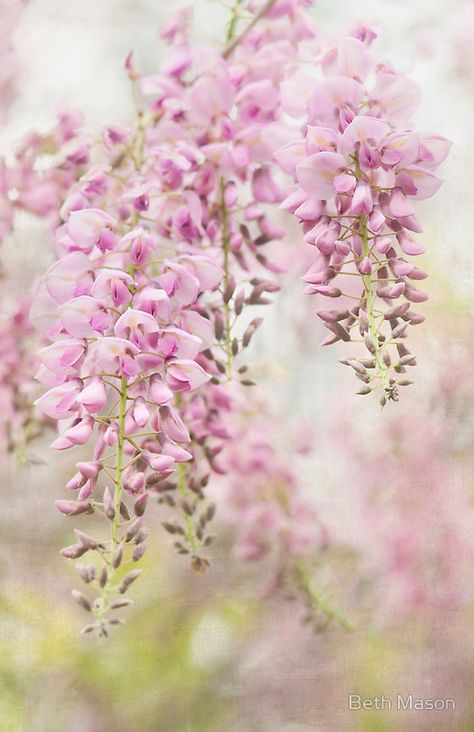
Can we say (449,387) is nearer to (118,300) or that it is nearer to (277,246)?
(277,246)

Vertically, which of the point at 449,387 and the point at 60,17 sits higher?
the point at 60,17

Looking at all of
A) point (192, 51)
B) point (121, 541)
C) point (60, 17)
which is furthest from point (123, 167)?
point (121, 541)

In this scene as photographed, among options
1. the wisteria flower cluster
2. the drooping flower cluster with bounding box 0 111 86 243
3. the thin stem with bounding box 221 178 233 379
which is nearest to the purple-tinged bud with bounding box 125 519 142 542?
the wisteria flower cluster

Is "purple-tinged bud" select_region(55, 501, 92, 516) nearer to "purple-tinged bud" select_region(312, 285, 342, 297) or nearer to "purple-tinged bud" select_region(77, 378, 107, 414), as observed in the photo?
"purple-tinged bud" select_region(77, 378, 107, 414)

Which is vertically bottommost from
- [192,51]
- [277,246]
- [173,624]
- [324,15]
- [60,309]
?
[173,624]

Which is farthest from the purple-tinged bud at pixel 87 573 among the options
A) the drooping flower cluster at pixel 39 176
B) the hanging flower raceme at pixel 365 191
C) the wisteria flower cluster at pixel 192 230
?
the drooping flower cluster at pixel 39 176

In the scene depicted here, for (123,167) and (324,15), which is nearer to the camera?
(123,167)

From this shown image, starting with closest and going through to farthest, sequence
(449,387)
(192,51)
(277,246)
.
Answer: (192,51), (449,387), (277,246)

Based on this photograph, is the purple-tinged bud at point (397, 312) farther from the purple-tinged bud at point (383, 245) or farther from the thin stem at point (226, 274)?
the thin stem at point (226, 274)
